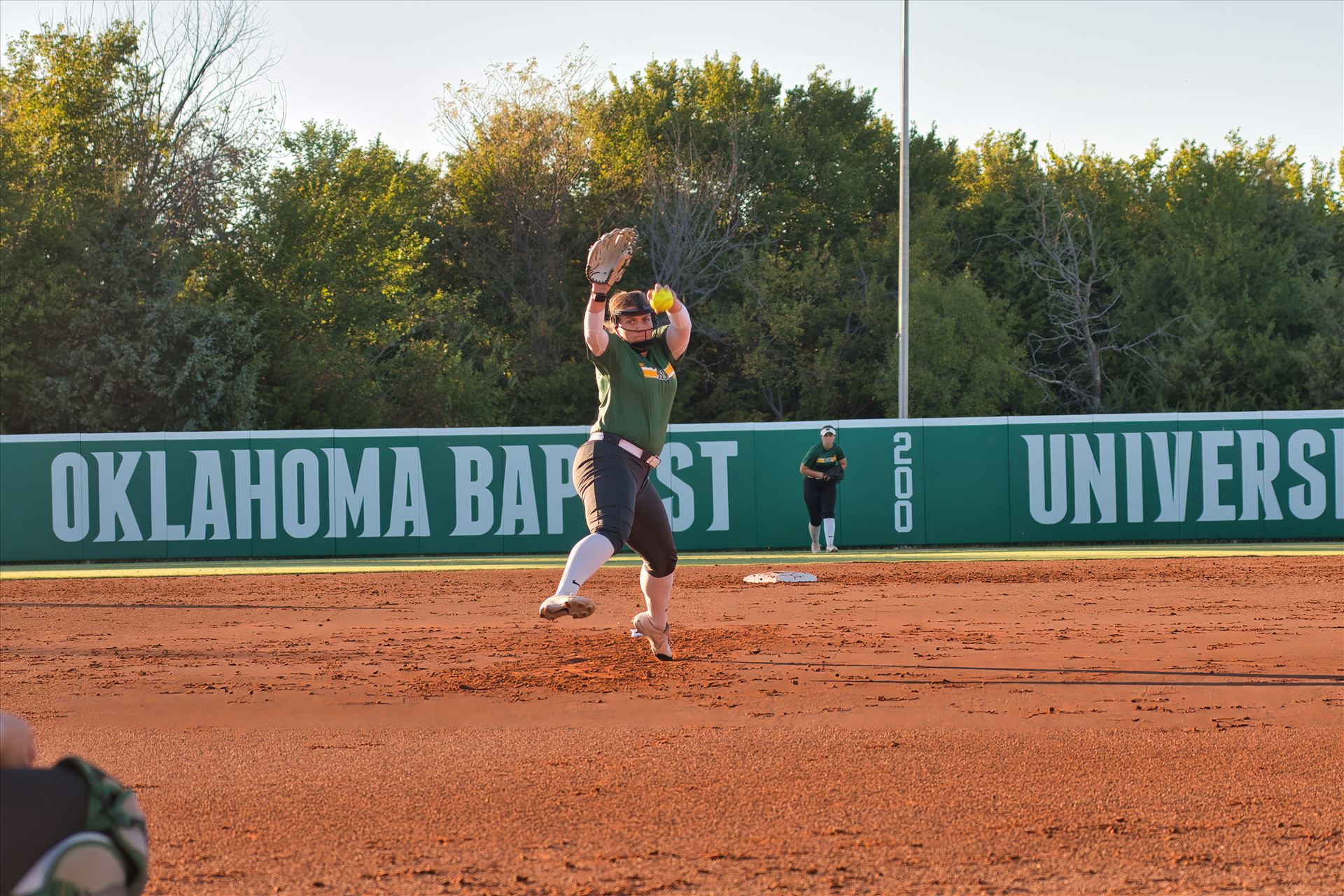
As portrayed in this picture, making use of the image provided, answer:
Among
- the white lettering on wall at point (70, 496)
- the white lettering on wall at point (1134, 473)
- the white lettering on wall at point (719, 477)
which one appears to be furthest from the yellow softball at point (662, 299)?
the white lettering on wall at point (70, 496)

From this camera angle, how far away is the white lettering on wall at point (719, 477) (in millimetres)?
20219

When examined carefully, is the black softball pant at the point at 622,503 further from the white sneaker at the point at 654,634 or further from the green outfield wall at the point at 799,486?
the green outfield wall at the point at 799,486

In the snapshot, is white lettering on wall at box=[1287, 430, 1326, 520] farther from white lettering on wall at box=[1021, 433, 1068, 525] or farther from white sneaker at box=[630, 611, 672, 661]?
white sneaker at box=[630, 611, 672, 661]

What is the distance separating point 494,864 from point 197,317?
90.8 feet

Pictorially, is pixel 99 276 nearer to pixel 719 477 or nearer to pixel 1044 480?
pixel 719 477

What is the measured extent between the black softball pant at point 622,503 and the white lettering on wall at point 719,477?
12.5 metres

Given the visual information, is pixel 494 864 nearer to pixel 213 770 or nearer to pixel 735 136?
pixel 213 770

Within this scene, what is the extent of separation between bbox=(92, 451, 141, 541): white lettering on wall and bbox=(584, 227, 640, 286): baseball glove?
48.0 ft

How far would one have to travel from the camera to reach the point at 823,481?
1872cm

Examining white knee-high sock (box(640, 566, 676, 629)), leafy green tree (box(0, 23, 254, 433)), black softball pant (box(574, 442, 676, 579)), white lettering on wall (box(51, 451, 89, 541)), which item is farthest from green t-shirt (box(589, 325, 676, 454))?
leafy green tree (box(0, 23, 254, 433))

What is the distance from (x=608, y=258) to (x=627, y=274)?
32.7 meters

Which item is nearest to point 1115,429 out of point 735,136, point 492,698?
point 492,698

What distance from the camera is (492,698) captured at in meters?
7.09

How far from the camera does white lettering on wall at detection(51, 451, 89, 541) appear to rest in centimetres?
1941
